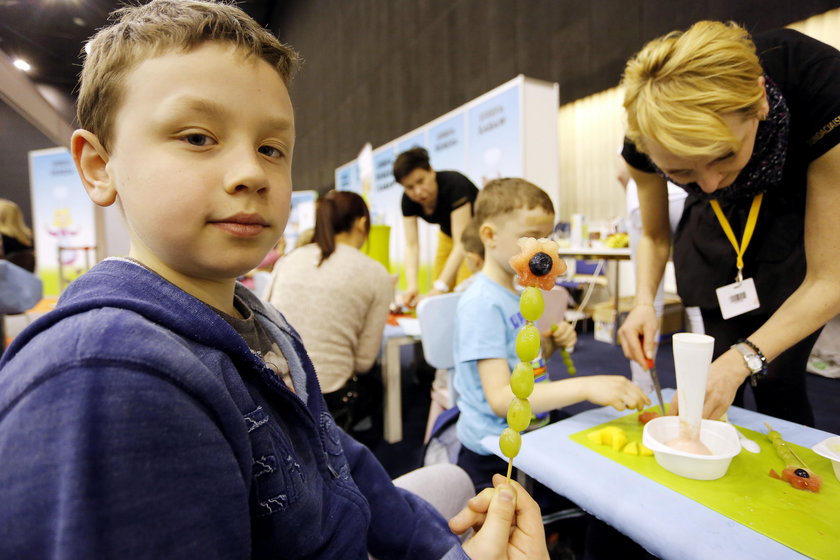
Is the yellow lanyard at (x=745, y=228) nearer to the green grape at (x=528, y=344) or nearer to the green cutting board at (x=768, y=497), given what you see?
the green cutting board at (x=768, y=497)

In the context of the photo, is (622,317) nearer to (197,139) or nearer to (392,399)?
(392,399)

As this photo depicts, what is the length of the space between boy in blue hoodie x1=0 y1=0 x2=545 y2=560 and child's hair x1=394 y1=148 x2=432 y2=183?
231 cm

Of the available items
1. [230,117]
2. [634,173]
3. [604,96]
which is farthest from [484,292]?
[604,96]

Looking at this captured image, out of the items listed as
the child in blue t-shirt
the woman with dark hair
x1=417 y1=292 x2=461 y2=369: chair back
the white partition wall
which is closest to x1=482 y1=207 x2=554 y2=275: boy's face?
the child in blue t-shirt

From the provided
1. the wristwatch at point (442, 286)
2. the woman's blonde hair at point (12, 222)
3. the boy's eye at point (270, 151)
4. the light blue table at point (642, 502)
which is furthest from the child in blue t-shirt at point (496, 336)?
the woman's blonde hair at point (12, 222)

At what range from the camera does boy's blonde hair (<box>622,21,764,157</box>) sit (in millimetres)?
1006

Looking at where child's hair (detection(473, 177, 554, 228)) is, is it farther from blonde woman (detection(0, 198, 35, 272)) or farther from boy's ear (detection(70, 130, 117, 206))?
blonde woman (detection(0, 198, 35, 272))

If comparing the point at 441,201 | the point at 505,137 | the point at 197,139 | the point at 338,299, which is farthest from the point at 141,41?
the point at 505,137

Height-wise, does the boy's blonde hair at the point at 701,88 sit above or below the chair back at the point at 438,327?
above

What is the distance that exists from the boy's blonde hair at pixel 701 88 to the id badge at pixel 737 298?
0.54 metres

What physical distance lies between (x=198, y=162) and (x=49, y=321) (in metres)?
0.25

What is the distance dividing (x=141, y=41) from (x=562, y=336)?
136cm

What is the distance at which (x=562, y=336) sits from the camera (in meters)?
1.47

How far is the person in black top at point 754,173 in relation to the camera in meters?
1.02
